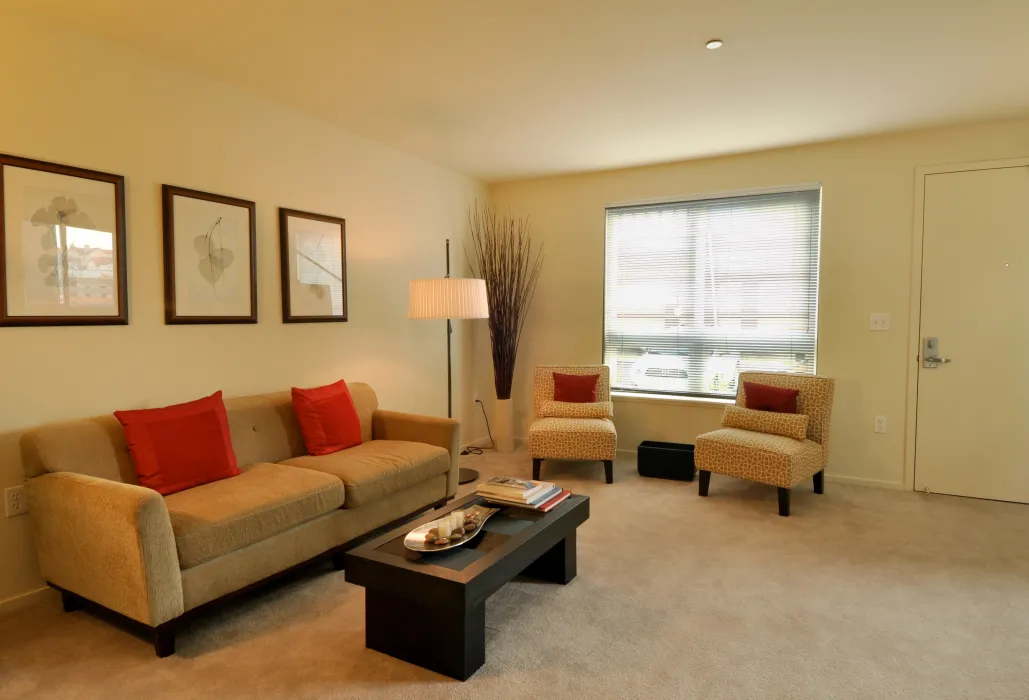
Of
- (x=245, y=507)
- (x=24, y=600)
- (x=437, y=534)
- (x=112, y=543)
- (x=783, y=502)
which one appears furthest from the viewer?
(x=783, y=502)

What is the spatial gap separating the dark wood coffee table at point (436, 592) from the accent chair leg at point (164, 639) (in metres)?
0.67

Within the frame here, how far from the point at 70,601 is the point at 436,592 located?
1674 mm

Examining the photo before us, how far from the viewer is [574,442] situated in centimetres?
419

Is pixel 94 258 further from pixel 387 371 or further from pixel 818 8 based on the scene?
pixel 818 8

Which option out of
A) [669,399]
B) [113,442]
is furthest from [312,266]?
[669,399]

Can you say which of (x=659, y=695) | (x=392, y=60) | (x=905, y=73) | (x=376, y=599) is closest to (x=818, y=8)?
(x=905, y=73)

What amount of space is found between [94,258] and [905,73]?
13.4ft

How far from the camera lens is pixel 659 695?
1.87 m

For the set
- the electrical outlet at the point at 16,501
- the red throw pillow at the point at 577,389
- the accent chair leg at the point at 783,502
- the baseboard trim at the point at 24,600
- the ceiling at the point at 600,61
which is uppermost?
the ceiling at the point at 600,61

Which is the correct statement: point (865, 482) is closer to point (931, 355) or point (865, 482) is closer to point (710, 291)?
point (931, 355)

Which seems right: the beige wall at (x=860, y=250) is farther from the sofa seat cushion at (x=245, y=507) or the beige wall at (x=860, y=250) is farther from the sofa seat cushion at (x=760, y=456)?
the sofa seat cushion at (x=245, y=507)

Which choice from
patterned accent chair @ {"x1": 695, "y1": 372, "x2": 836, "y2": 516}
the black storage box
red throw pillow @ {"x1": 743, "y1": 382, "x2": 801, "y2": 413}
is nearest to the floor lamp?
the black storage box

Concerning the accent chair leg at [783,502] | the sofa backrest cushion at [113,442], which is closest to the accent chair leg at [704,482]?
the accent chair leg at [783,502]

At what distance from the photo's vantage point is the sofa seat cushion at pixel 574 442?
4.18 metres
